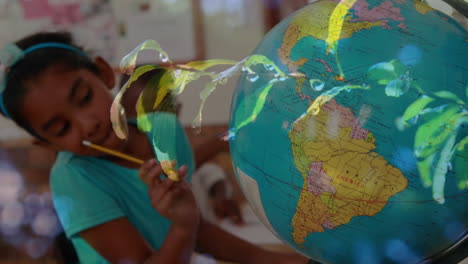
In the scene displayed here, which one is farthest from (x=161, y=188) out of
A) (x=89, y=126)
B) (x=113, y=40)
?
(x=113, y=40)

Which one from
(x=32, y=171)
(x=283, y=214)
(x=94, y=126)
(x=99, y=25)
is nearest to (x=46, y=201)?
(x=32, y=171)

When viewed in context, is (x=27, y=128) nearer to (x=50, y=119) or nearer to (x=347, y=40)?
(x=50, y=119)

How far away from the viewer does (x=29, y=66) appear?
1003 millimetres

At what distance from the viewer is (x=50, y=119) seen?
3.20 feet

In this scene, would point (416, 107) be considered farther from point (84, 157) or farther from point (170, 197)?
point (84, 157)

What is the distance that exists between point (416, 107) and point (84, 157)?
805mm

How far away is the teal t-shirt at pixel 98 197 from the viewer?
3.27ft

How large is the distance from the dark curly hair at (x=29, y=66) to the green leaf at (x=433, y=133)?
791mm

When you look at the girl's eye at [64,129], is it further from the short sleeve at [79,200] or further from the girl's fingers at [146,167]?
the girl's fingers at [146,167]

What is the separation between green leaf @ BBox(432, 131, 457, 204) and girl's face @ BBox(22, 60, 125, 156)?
0.68 m

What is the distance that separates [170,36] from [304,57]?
207 cm

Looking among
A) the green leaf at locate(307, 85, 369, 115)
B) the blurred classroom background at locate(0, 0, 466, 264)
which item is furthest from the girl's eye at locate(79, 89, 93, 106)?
the blurred classroom background at locate(0, 0, 466, 264)

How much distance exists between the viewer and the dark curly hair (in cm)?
100

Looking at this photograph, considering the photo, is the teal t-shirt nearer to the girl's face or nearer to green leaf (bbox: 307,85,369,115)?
the girl's face
